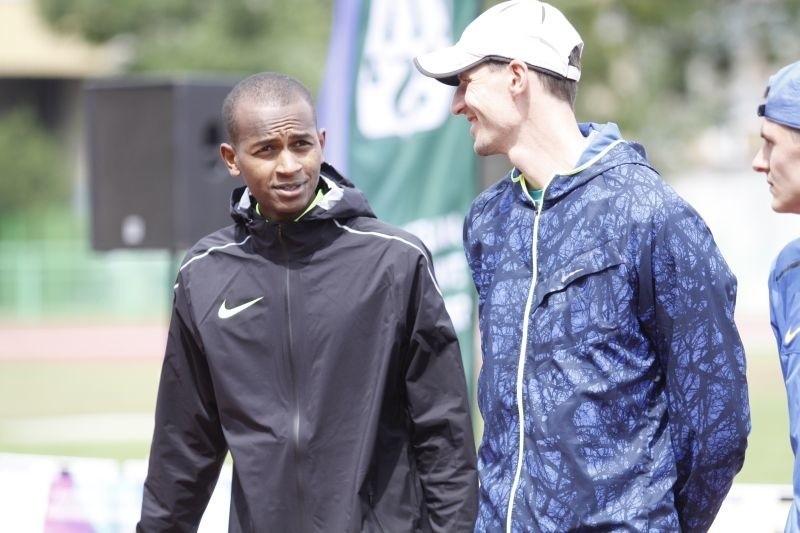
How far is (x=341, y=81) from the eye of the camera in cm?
660

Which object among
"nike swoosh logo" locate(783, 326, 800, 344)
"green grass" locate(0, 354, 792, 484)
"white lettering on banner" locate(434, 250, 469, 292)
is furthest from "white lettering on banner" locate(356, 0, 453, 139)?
"green grass" locate(0, 354, 792, 484)

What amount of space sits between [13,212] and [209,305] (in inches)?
1223

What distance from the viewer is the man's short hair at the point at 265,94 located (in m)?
3.41

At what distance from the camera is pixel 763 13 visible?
1298 inches

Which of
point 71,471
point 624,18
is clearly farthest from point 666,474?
point 624,18

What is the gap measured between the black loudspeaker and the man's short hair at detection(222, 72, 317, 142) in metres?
6.13

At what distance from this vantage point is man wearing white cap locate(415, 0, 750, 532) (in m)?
2.74

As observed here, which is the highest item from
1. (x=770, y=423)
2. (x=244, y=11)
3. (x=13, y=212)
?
(x=244, y=11)

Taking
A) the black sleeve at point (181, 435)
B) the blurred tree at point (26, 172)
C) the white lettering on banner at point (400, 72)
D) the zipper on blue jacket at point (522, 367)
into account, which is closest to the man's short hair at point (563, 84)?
the zipper on blue jacket at point (522, 367)

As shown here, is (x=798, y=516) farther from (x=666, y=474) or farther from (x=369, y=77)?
(x=369, y=77)

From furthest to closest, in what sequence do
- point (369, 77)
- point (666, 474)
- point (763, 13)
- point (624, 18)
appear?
point (763, 13) → point (624, 18) → point (369, 77) → point (666, 474)

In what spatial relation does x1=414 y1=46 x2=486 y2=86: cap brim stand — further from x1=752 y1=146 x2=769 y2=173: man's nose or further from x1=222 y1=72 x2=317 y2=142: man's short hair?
x1=752 y1=146 x2=769 y2=173: man's nose

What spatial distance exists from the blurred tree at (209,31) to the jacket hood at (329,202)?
24.2m

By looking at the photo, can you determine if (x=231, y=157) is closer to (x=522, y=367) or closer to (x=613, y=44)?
(x=522, y=367)
